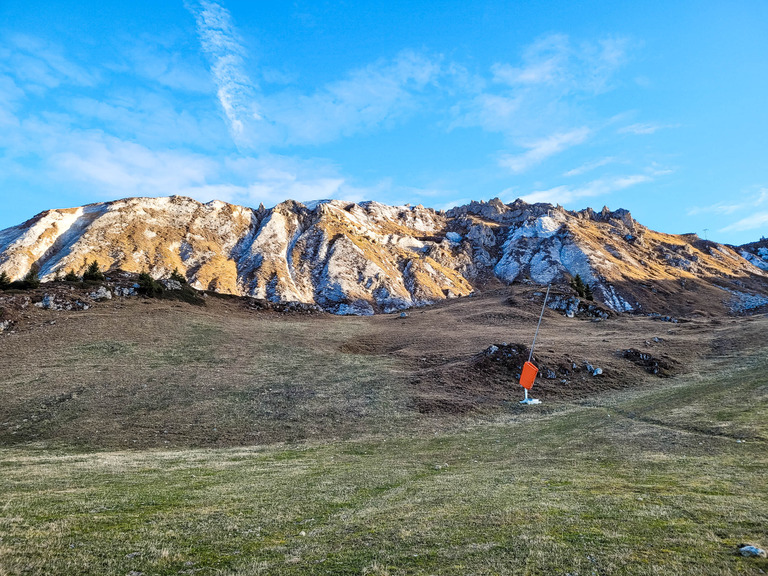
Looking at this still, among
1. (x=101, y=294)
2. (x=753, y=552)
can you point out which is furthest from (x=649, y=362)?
(x=101, y=294)

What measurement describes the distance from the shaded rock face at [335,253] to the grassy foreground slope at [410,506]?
93.4 metres

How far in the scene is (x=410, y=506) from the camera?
10141 millimetres

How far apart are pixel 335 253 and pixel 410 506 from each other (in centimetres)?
12425

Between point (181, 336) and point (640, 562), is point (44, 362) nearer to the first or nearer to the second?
point (181, 336)

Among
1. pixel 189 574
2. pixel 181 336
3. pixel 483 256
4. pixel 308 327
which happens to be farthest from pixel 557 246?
pixel 189 574

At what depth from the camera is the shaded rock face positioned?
377 ft

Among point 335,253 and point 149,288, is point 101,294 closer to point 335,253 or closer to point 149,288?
point 149,288

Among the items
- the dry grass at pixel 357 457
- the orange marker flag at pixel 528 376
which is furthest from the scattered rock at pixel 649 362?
the orange marker flag at pixel 528 376

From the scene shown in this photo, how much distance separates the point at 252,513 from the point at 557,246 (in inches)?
6454

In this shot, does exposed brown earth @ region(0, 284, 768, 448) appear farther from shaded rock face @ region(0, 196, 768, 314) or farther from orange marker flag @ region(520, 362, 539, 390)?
shaded rock face @ region(0, 196, 768, 314)

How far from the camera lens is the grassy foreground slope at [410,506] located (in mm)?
6789

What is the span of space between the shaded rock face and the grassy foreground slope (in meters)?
93.4

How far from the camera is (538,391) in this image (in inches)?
1232

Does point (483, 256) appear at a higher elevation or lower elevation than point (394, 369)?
higher
